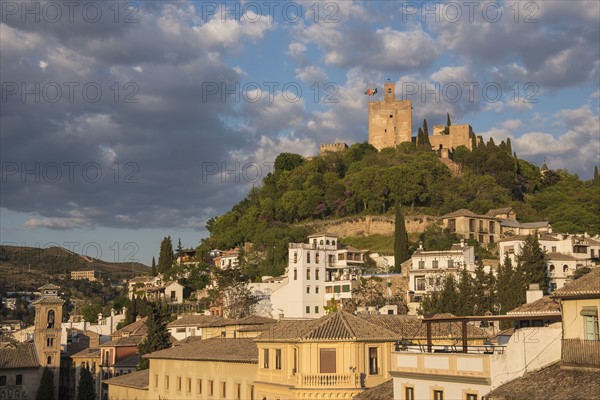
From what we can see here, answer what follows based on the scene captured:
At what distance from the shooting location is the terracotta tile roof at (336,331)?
120 ft

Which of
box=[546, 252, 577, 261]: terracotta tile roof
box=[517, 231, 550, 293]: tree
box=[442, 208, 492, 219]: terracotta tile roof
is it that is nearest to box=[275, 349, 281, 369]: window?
box=[517, 231, 550, 293]: tree

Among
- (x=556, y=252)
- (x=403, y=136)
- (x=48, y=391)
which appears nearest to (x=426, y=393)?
(x=48, y=391)

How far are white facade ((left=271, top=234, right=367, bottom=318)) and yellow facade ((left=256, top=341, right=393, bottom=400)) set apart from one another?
2201 inches

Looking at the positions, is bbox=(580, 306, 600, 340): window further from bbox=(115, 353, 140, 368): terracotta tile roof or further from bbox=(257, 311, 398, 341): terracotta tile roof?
bbox=(115, 353, 140, 368): terracotta tile roof

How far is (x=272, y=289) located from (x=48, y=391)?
30802 mm

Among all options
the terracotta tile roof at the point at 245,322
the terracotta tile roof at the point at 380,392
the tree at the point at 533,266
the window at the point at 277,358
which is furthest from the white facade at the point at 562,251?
the terracotta tile roof at the point at 380,392

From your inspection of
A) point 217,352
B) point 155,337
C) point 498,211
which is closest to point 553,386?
point 217,352

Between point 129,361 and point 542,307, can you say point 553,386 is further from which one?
point 129,361

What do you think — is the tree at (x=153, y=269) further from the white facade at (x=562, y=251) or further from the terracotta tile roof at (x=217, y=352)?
the terracotta tile roof at (x=217, y=352)

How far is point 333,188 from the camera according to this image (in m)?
123

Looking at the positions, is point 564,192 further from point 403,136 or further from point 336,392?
point 336,392

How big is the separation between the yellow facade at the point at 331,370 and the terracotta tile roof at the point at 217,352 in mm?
5128

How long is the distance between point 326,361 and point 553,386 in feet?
44.2

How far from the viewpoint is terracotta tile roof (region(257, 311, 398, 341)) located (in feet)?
120
